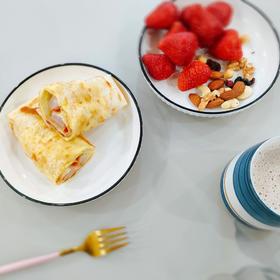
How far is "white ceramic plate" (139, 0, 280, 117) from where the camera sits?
95 centimetres

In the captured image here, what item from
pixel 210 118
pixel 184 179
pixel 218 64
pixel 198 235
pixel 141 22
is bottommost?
pixel 198 235

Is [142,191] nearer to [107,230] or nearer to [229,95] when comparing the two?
[107,230]

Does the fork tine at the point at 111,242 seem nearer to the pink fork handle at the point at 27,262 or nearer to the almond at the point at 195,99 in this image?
the pink fork handle at the point at 27,262

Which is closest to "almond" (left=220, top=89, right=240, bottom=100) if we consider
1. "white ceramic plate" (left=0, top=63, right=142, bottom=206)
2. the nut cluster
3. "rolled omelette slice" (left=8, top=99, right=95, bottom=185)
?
the nut cluster

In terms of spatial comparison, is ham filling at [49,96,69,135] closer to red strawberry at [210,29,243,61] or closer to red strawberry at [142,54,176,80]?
red strawberry at [142,54,176,80]

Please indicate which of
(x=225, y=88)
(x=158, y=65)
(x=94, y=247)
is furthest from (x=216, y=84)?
(x=94, y=247)

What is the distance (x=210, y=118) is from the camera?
101 centimetres

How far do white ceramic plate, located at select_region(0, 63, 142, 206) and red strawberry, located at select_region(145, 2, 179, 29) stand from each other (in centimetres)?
19

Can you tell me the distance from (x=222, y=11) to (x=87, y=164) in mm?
527

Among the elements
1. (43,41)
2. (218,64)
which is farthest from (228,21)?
(43,41)

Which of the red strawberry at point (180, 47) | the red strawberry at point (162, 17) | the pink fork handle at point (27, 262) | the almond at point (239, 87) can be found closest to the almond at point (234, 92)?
the almond at point (239, 87)

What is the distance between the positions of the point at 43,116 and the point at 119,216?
0.28 m

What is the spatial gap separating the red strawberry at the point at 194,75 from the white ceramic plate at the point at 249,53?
3 centimetres

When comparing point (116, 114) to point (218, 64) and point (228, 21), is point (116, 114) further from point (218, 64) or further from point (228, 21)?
point (228, 21)
